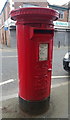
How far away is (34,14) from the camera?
1.90m

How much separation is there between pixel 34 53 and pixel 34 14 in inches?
23.0

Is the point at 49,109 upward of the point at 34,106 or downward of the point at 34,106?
downward

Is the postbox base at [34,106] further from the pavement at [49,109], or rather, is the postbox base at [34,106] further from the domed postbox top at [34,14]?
the domed postbox top at [34,14]

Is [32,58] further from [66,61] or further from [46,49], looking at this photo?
[66,61]

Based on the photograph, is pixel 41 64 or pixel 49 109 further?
pixel 49 109


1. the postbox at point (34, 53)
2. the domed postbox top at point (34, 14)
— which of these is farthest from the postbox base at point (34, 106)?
the domed postbox top at point (34, 14)

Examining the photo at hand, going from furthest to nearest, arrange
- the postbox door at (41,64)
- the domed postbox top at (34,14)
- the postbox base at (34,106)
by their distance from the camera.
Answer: the postbox base at (34,106), the postbox door at (41,64), the domed postbox top at (34,14)

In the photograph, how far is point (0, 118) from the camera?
7.66ft

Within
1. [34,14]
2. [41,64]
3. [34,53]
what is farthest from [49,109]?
[34,14]

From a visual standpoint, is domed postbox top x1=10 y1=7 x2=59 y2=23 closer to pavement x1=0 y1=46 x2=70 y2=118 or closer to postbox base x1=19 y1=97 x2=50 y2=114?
postbox base x1=19 y1=97 x2=50 y2=114

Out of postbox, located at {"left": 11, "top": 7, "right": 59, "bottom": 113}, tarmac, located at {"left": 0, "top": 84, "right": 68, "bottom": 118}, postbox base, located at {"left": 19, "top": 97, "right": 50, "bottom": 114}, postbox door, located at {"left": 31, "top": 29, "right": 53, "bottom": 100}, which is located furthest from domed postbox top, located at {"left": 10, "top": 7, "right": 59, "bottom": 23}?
tarmac, located at {"left": 0, "top": 84, "right": 68, "bottom": 118}

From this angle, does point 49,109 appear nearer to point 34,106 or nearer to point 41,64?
point 34,106

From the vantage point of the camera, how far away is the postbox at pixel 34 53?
6.43 ft

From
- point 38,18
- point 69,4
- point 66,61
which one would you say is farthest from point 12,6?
point 38,18
